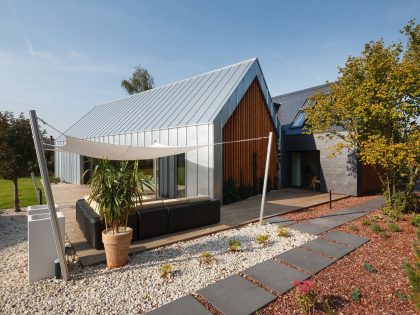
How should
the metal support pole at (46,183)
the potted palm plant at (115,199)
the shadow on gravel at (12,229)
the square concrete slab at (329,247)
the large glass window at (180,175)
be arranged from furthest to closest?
the large glass window at (180,175), the shadow on gravel at (12,229), the square concrete slab at (329,247), the potted palm plant at (115,199), the metal support pole at (46,183)

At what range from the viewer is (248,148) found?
11.2m

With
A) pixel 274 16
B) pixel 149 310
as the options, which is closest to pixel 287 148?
pixel 274 16

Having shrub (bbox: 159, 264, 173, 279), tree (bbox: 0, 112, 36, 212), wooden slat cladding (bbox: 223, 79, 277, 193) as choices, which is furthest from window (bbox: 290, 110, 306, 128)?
tree (bbox: 0, 112, 36, 212)

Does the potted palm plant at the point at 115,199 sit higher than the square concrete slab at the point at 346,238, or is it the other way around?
the potted palm plant at the point at 115,199

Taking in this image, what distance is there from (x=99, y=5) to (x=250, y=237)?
25.2 ft

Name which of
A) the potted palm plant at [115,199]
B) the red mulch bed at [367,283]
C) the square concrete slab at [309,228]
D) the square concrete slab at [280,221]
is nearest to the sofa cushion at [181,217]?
the potted palm plant at [115,199]

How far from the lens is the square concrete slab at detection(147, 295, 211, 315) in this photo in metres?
3.13

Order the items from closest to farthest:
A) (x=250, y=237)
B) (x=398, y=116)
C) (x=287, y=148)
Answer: (x=250, y=237), (x=398, y=116), (x=287, y=148)

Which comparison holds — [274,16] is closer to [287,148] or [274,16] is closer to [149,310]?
[287,148]

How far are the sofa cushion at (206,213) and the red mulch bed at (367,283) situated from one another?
3383mm

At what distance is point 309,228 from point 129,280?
502 centimetres

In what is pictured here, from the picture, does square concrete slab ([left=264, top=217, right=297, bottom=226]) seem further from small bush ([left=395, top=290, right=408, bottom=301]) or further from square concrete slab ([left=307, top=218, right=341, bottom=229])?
small bush ([left=395, top=290, right=408, bottom=301])

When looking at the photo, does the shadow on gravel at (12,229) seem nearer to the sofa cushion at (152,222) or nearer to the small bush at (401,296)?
the sofa cushion at (152,222)

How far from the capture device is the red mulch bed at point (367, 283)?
330 centimetres
